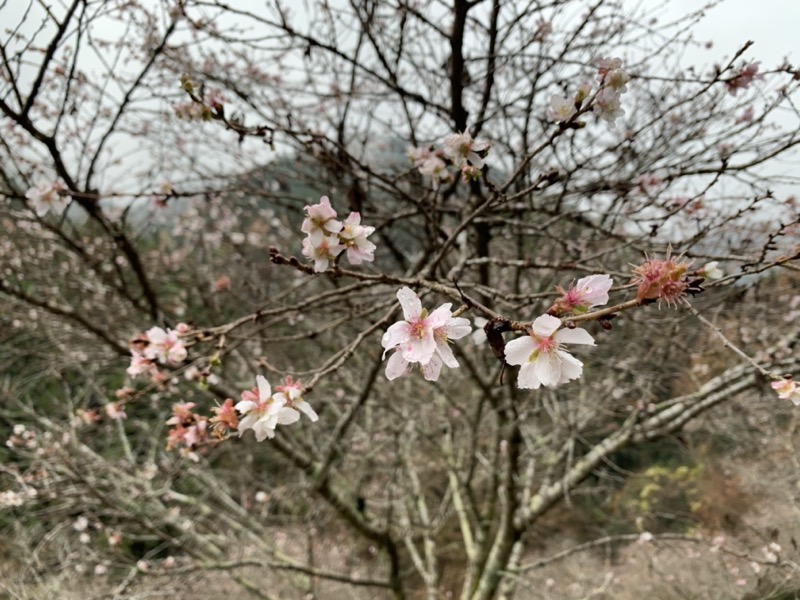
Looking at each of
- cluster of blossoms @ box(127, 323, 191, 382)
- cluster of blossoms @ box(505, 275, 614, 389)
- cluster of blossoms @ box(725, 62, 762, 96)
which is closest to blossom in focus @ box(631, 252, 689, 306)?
cluster of blossoms @ box(505, 275, 614, 389)

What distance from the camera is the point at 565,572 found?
9938mm

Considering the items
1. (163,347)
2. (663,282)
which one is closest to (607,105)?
(663,282)

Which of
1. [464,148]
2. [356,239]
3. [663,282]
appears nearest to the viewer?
[663,282]

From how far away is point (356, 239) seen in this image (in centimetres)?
125

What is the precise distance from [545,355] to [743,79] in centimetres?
202

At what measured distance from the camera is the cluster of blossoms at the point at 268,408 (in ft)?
3.74

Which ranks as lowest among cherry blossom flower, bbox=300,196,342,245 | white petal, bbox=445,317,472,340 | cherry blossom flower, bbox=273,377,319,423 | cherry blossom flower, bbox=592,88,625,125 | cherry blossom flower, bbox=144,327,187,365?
white petal, bbox=445,317,472,340

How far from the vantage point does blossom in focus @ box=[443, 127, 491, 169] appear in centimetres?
155

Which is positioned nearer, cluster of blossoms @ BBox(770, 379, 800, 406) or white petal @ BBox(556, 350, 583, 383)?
white petal @ BBox(556, 350, 583, 383)

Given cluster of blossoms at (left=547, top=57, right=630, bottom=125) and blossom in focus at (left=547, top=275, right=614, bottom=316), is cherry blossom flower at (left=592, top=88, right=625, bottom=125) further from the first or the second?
blossom in focus at (left=547, top=275, right=614, bottom=316)

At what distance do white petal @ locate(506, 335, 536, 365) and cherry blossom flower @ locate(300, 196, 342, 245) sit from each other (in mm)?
525

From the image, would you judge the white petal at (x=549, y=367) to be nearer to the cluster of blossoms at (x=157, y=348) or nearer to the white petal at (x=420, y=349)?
the white petal at (x=420, y=349)

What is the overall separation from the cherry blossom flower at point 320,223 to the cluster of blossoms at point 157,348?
1.84 ft

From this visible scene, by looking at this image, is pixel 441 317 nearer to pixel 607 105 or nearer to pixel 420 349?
pixel 420 349
